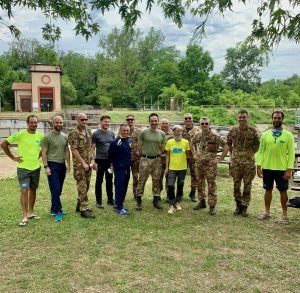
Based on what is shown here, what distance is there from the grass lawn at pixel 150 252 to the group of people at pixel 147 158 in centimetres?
31

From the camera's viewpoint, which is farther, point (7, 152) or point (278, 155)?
point (278, 155)

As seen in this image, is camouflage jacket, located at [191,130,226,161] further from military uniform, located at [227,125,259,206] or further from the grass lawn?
the grass lawn

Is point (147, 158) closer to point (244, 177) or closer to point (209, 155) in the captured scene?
point (209, 155)

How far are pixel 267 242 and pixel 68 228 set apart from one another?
2.76m

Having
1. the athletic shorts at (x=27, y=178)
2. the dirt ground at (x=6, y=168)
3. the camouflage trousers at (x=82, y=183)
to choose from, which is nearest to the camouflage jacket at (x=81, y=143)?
the camouflage trousers at (x=82, y=183)

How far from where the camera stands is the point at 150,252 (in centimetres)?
431

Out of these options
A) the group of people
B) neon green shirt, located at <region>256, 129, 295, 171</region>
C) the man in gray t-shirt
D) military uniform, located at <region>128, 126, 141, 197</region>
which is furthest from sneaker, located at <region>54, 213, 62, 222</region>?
neon green shirt, located at <region>256, 129, 295, 171</region>

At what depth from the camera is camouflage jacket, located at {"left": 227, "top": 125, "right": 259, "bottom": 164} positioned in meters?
5.68

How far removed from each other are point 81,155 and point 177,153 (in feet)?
5.24

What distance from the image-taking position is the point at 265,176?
5539 millimetres

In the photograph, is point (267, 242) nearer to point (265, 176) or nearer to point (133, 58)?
point (265, 176)

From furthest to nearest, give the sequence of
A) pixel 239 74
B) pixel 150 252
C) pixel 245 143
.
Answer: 1. pixel 239 74
2. pixel 245 143
3. pixel 150 252

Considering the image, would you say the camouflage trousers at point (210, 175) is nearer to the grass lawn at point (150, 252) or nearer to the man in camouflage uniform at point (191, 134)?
the grass lawn at point (150, 252)

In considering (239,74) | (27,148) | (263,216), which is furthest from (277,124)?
(239,74)
